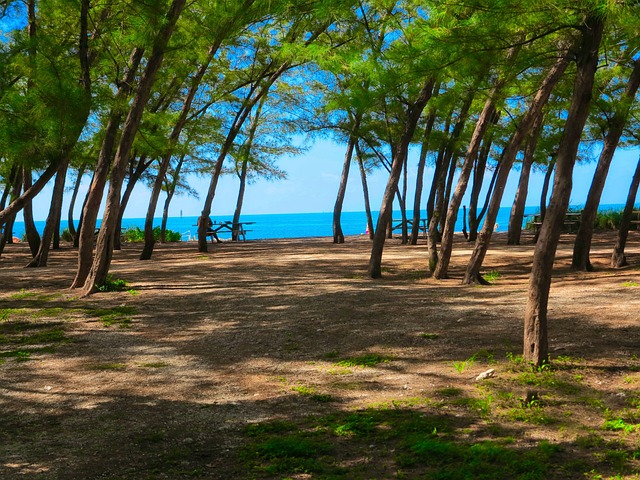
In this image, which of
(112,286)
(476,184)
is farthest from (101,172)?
(476,184)

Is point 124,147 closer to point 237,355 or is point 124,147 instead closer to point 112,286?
point 112,286

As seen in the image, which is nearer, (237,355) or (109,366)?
(109,366)

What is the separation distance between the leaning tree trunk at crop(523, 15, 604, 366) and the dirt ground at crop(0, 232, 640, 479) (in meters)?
0.55

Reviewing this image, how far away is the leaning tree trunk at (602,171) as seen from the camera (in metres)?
14.2

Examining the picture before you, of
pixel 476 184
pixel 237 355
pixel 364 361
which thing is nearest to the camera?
pixel 364 361

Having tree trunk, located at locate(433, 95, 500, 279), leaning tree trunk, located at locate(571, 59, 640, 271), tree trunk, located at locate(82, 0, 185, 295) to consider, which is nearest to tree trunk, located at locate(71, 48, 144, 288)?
tree trunk, located at locate(82, 0, 185, 295)

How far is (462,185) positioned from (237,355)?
23.1ft

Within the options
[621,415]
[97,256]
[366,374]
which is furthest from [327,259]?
[621,415]

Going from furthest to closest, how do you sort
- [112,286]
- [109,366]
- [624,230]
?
[624,230] → [112,286] → [109,366]

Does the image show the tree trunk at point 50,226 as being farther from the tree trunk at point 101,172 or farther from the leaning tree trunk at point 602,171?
the leaning tree trunk at point 602,171

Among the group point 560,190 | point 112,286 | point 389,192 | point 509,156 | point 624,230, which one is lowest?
point 112,286

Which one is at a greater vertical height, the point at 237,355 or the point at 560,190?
the point at 560,190

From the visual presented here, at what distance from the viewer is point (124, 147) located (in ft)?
41.1

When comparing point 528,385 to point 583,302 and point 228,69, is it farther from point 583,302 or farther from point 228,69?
point 228,69
